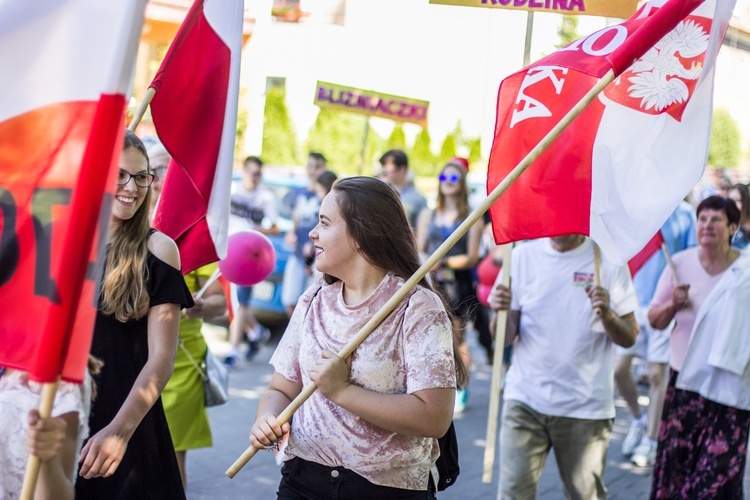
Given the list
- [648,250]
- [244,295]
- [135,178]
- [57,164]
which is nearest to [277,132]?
[244,295]

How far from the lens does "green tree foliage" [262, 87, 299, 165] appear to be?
26.6 metres

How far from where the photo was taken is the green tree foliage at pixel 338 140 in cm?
2720

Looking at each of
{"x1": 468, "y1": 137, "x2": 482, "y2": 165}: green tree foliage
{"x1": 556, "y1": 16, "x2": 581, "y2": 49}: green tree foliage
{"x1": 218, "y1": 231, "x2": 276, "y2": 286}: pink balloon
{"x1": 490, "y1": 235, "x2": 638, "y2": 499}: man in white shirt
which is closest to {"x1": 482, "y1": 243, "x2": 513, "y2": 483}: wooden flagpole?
{"x1": 490, "y1": 235, "x2": 638, "y2": 499}: man in white shirt

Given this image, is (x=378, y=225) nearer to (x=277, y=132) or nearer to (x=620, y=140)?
(x=620, y=140)

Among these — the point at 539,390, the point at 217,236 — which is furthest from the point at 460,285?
the point at 217,236

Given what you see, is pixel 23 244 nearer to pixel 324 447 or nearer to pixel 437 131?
pixel 324 447

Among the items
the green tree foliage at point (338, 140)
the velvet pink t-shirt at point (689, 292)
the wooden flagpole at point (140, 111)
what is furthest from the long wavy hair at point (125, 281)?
the green tree foliage at point (338, 140)

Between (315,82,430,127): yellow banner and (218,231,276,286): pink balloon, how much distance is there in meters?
6.28

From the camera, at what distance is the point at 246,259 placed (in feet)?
17.6

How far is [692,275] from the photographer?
5652mm

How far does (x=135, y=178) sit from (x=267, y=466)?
388cm

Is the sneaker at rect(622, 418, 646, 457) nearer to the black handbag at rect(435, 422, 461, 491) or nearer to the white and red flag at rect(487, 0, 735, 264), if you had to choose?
the white and red flag at rect(487, 0, 735, 264)

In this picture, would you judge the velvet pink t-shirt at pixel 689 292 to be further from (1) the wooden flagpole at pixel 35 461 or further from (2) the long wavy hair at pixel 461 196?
(1) the wooden flagpole at pixel 35 461

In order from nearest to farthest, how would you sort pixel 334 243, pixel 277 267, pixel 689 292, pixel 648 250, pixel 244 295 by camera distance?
pixel 334 243, pixel 689 292, pixel 648 250, pixel 244 295, pixel 277 267
